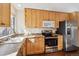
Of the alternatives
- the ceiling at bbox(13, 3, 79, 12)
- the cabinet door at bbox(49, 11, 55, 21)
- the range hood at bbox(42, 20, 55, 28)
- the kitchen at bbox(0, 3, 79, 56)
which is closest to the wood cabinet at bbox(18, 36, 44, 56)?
the kitchen at bbox(0, 3, 79, 56)

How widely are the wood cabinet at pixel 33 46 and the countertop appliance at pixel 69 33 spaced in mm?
312

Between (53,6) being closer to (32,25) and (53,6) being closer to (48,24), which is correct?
(48,24)

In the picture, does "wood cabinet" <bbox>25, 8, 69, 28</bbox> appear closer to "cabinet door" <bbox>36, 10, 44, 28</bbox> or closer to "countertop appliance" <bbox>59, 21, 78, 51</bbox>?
"cabinet door" <bbox>36, 10, 44, 28</bbox>

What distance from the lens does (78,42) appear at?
1741mm

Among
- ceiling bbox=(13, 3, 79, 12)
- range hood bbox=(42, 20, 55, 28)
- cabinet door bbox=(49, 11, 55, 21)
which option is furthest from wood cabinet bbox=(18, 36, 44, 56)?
ceiling bbox=(13, 3, 79, 12)

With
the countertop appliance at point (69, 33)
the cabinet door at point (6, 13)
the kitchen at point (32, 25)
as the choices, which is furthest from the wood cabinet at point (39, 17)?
→ the cabinet door at point (6, 13)

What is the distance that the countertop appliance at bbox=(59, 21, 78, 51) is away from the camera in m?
1.79

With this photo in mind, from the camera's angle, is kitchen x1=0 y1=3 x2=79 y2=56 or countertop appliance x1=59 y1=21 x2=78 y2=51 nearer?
kitchen x1=0 y1=3 x2=79 y2=56

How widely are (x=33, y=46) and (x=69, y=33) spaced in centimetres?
→ 54

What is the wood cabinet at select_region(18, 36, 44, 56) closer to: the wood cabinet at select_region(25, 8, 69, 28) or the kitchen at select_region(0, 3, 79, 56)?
the kitchen at select_region(0, 3, 79, 56)

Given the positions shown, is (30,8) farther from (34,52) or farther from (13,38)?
(34,52)

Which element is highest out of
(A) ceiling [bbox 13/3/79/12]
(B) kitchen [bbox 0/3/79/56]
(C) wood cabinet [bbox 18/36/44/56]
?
(A) ceiling [bbox 13/3/79/12]

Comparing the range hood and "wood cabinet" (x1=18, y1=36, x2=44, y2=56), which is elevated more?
the range hood

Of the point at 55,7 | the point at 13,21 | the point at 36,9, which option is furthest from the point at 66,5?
the point at 13,21
